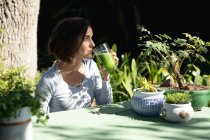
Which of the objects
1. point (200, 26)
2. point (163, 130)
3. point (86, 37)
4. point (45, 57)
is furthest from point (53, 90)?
point (45, 57)

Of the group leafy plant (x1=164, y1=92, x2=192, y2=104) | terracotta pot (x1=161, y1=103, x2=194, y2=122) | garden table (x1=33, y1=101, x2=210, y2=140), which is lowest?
garden table (x1=33, y1=101, x2=210, y2=140)

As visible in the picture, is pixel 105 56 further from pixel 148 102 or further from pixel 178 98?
pixel 178 98

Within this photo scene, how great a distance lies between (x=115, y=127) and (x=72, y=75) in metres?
0.79

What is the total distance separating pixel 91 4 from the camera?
22.9ft

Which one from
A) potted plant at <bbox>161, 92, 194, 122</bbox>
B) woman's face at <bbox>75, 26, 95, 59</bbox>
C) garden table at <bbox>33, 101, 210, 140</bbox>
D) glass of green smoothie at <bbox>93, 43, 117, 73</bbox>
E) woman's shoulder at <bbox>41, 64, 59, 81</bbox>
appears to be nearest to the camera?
garden table at <bbox>33, 101, 210, 140</bbox>

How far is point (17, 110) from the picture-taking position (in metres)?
1.40

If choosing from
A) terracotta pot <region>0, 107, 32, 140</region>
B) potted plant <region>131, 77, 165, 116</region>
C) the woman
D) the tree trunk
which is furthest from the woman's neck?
terracotta pot <region>0, 107, 32, 140</region>

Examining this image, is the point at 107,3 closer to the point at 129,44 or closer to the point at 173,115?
the point at 129,44

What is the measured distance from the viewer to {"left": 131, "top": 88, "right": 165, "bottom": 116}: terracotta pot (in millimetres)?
1977

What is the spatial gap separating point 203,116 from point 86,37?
88 centimetres

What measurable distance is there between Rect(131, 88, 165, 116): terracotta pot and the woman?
0.49m

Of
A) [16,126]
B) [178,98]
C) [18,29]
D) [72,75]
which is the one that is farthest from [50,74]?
[18,29]

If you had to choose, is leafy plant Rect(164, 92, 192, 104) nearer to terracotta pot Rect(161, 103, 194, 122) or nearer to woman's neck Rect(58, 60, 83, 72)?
terracotta pot Rect(161, 103, 194, 122)

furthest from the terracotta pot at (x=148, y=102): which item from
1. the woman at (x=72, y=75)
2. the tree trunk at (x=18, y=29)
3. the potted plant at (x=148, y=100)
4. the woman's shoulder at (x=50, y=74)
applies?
the tree trunk at (x=18, y=29)
